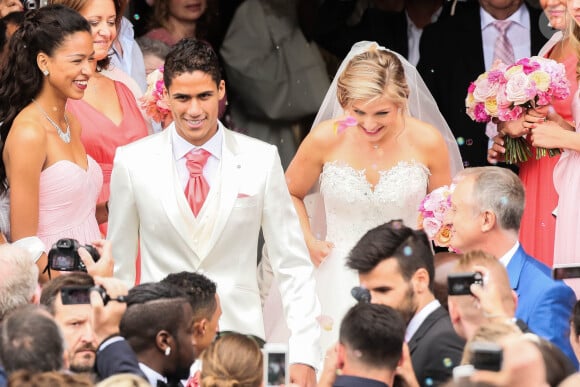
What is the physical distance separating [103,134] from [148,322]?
2879 mm

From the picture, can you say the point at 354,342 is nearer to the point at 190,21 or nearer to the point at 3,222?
the point at 3,222

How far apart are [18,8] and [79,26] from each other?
4.67 ft

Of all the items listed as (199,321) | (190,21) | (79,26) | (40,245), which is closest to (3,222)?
(40,245)

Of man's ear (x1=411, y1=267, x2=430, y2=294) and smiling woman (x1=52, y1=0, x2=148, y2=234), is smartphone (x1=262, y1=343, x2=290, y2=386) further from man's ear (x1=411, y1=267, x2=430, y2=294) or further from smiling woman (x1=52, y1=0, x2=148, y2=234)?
smiling woman (x1=52, y1=0, x2=148, y2=234)

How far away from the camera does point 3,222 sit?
8188 mm

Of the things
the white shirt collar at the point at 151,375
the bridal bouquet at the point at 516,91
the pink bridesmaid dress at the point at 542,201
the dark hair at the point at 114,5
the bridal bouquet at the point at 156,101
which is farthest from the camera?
the pink bridesmaid dress at the point at 542,201

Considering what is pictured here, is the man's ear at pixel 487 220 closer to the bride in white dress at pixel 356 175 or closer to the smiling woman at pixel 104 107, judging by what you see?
the bride in white dress at pixel 356 175

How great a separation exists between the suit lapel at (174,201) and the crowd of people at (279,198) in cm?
1

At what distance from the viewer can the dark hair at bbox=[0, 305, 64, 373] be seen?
18.7 ft

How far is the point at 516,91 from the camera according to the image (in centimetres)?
872

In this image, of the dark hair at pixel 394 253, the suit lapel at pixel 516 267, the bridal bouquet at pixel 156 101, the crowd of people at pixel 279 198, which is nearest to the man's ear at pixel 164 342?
the crowd of people at pixel 279 198

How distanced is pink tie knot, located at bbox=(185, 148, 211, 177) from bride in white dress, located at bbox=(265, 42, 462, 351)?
1.08 m

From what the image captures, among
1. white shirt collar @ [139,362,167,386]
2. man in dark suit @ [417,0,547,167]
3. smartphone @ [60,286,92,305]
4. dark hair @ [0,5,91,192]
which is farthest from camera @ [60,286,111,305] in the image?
man in dark suit @ [417,0,547,167]

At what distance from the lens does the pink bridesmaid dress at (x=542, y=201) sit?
916 cm
